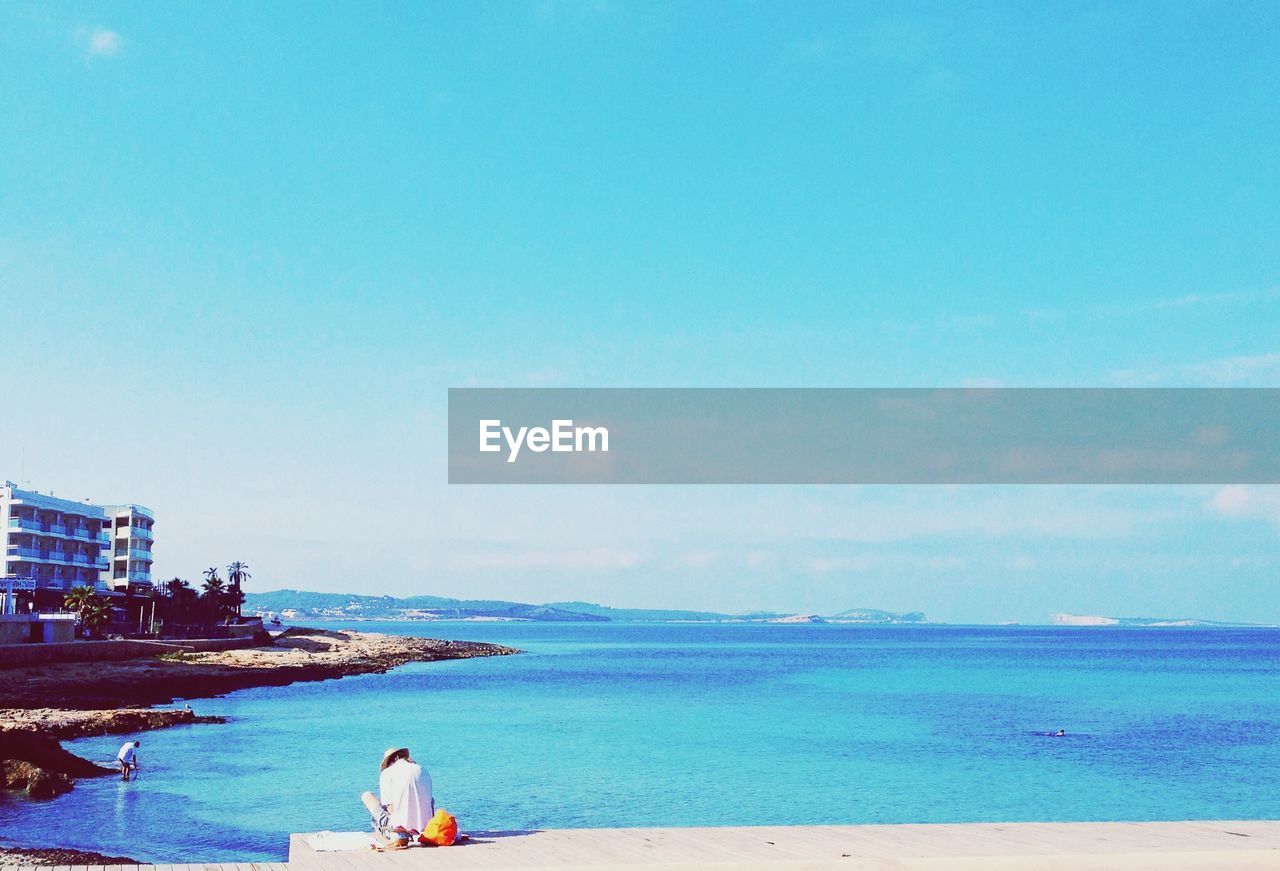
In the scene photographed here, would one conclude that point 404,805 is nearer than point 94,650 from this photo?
Yes

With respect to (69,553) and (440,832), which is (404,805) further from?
(69,553)

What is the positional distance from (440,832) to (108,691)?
51.1 metres

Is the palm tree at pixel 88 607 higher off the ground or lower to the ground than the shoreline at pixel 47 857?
higher

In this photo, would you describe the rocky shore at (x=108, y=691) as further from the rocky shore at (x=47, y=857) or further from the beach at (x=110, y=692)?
the rocky shore at (x=47, y=857)

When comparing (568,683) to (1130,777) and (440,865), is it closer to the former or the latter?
(1130,777)

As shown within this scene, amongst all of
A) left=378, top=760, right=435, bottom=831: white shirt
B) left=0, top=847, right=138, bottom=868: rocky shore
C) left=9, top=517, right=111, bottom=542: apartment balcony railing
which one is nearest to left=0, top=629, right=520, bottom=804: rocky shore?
left=0, top=847, right=138, bottom=868: rocky shore

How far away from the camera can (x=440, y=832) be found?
575 inches

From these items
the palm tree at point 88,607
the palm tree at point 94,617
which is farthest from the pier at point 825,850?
the palm tree at point 88,607

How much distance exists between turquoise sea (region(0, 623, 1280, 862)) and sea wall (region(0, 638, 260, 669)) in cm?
954

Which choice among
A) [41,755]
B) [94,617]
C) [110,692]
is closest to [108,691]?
[110,692]

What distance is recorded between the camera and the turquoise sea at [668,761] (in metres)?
29.3

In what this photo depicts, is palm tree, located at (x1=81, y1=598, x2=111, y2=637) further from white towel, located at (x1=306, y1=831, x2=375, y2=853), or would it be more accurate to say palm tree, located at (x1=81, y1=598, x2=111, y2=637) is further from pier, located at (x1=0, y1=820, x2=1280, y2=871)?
white towel, located at (x1=306, y1=831, x2=375, y2=853)

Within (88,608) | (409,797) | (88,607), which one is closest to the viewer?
(409,797)

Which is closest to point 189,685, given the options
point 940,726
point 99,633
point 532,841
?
point 99,633
